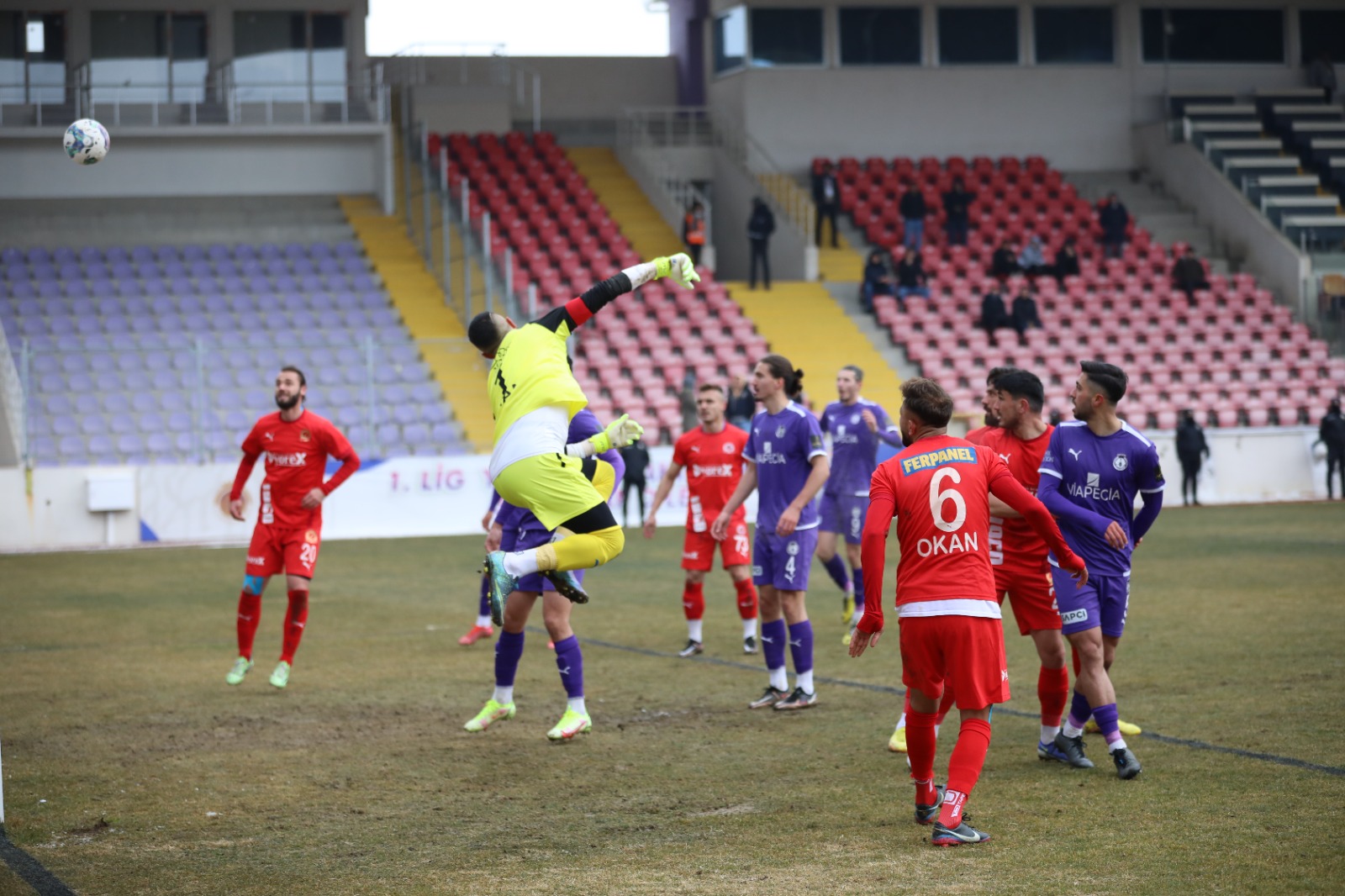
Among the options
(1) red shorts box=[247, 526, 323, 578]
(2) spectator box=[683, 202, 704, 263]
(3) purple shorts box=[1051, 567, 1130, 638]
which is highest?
(2) spectator box=[683, 202, 704, 263]

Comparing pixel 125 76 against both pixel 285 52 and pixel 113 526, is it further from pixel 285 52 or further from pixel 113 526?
pixel 113 526

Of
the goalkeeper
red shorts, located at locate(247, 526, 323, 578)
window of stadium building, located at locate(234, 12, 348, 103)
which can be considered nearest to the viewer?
the goalkeeper

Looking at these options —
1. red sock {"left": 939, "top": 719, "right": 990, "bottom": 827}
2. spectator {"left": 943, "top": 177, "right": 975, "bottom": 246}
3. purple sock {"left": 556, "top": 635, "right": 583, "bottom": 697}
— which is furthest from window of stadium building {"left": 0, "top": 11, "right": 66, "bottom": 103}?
red sock {"left": 939, "top": 719, "right": 990, "bottom": 827}

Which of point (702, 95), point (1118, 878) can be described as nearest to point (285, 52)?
point (702, 95)

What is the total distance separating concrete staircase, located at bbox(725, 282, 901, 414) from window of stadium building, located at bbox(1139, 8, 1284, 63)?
11.7 meters

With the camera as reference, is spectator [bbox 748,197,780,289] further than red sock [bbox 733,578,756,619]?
Yes

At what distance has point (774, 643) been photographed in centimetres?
903

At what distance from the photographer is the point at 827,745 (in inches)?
310

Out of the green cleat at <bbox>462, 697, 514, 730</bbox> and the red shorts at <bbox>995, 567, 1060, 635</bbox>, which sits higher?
the red shorts at <bbox>995, 567, 1060, 635</bbox>

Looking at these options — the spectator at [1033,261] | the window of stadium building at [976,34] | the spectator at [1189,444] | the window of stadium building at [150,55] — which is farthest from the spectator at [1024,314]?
the window of stadium building at [150,55]

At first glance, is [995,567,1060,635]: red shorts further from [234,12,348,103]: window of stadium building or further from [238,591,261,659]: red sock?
[234,12,348,103]: window of stadium building

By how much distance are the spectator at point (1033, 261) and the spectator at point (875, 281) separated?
323cm

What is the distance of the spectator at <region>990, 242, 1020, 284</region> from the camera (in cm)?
3138

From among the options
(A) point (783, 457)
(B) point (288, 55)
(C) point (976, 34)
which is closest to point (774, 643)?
(A) point (783, 457)
